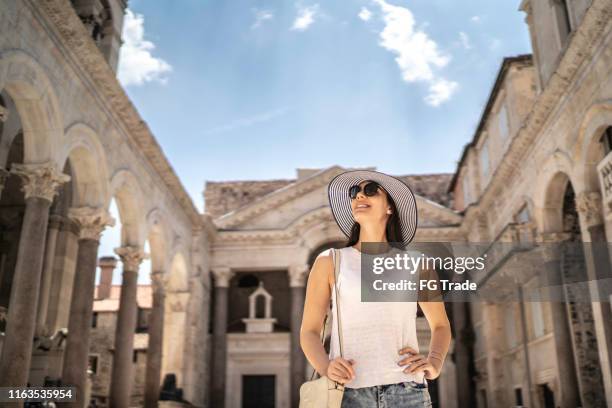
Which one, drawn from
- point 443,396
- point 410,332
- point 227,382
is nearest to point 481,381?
point 443,396

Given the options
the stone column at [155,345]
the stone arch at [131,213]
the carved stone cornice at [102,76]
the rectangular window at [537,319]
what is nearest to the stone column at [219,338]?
the stone column at [155,345]

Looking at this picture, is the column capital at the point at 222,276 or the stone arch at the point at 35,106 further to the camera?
the column capital at the point at 222,276

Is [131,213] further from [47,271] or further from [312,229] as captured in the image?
[312,229]

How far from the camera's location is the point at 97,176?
13.7m

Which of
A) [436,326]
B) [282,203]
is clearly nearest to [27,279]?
[436,326]

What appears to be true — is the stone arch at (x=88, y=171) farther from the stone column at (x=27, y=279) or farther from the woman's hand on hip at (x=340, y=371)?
the woman's hand on hip at (x=340, y=371)

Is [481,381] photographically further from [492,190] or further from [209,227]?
[209,227]

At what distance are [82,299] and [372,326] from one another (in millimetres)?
11930

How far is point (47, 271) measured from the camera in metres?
15.4

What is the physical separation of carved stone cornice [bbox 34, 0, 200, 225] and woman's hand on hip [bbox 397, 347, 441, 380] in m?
9.85

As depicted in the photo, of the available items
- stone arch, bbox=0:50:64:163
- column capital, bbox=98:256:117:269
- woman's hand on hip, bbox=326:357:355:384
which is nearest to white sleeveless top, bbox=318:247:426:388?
woman's hand on hip, bbox=326:357:355:384

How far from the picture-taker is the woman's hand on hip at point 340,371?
2156 mm

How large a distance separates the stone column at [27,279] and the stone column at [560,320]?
11.2 meters

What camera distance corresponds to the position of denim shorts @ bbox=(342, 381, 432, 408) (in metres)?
2.22
